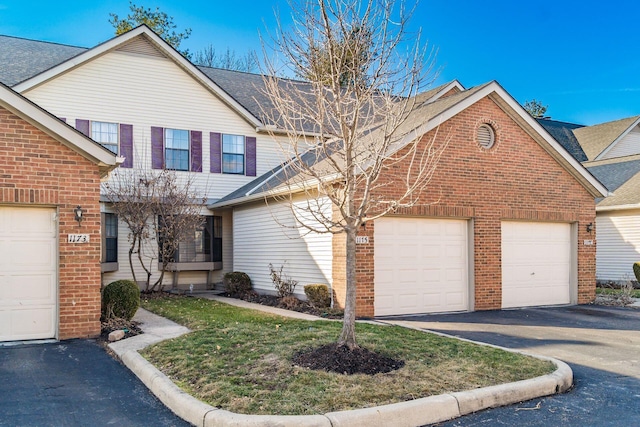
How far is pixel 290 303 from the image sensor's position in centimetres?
1416

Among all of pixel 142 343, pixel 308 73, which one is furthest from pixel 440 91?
pixel 142 343

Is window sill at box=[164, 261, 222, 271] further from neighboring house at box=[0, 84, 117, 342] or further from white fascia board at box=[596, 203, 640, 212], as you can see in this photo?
white fascia board at box=[596, 203, 640, 212]

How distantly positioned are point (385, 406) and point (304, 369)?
151 centimetres

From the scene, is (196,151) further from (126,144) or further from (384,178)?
(384,178)

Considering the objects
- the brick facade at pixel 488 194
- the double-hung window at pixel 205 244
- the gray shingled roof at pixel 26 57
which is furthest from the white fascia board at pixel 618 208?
the gray shingled roof at pixel 26 57

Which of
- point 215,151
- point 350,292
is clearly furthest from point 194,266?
point 350,292

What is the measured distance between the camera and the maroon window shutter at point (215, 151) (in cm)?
1945

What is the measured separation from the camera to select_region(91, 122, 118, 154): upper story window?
17656 millimetres

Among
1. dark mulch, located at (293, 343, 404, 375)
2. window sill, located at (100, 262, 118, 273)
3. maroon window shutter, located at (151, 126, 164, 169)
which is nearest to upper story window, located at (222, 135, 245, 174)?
maroon window shutter, located at (151, 126, 164, 169)

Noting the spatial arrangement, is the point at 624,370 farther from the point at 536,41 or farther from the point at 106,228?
the point at 536,41

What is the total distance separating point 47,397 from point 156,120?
42.9 ft

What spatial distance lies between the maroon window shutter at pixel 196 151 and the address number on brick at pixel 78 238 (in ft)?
29.2

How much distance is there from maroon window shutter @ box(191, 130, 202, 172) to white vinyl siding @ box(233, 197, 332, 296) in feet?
6.56

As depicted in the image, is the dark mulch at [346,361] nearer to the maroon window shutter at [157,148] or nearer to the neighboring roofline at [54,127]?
the neighboring roofline at [54,127]
